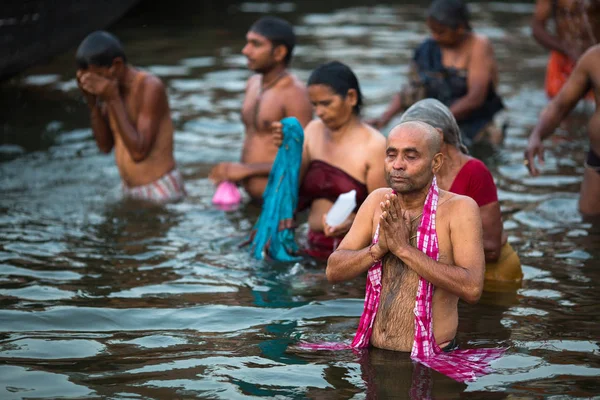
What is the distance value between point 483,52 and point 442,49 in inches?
16.9

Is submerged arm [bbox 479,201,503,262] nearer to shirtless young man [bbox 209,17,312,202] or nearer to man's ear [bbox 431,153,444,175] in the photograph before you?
man's ear [bbox 431,153,444,175]

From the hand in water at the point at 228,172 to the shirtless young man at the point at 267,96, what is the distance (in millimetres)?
36

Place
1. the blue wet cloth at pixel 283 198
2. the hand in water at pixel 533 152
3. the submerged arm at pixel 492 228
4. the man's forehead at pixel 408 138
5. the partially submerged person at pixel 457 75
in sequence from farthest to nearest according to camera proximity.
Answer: the partially submerged person at pixel 457 75
the hand in water at pixel 533 152
the blue wet cloth at pixel 283 198
the submerged arm at pixel 492 228
the man's forehead at pixel 408 138

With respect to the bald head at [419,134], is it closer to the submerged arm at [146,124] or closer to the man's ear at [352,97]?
the man's ear at [352,97]

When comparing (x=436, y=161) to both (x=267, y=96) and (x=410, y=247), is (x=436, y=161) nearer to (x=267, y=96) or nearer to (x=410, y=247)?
(x=410, y=247)

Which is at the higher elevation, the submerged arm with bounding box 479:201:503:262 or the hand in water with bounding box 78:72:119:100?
the hand in water with bounding box 78:72:119:100

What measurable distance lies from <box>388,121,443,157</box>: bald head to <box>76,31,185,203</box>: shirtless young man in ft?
12.5

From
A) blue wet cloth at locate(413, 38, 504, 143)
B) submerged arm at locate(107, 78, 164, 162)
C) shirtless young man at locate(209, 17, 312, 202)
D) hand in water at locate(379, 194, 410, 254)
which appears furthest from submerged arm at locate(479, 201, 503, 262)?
blue wet cloth at locate(413, 38, 504, 143)

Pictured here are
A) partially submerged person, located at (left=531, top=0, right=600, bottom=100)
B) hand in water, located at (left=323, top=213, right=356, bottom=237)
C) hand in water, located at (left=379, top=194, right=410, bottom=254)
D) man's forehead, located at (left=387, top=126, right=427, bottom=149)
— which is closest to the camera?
hand in water, located at (left=379, top=194, right=410, bottom=254)

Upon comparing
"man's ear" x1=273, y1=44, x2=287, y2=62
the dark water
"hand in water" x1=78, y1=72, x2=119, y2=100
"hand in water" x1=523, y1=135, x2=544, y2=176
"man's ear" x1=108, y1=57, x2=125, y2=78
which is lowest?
the dark water

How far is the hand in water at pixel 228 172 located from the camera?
7535 mm

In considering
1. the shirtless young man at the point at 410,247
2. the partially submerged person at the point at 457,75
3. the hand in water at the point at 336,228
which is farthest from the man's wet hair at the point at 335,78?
the partially submerged person at the point at 457,75

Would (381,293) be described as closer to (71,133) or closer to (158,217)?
(158,217)

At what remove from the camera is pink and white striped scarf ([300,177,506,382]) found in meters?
4.60
